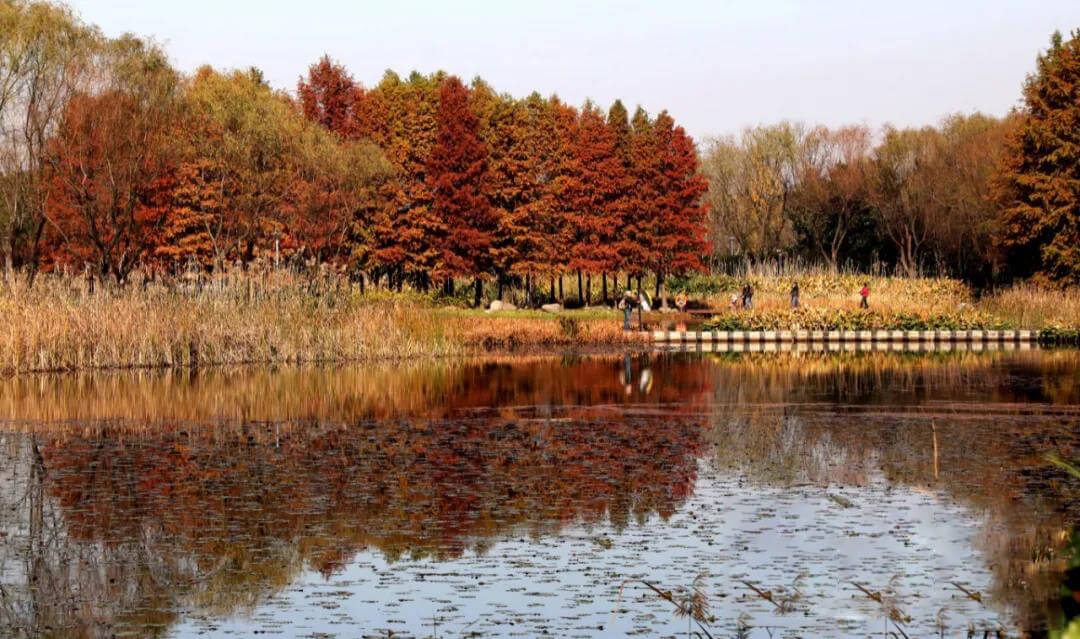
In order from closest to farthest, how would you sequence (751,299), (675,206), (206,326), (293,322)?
(206,326) < (293,322) < (751,299) < (675,206)

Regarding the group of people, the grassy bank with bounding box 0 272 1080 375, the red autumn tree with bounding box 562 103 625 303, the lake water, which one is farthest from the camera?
the red autumn tree with bounding box 562 103 625 303

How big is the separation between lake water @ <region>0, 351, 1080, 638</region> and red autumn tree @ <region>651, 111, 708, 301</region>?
129ft

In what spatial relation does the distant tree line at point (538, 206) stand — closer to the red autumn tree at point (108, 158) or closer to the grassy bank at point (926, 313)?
the grassy bank at point (926, 313)

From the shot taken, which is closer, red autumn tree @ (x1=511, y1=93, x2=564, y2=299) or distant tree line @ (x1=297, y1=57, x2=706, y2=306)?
distant tree line @ (x1=297, y1=57, x2=706, y2=306)

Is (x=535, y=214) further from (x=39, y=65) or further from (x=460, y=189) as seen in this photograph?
(x=39, y=65)

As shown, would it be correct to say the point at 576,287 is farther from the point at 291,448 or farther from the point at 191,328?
the point at 291,448

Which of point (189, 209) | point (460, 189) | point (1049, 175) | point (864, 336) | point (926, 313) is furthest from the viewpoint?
point (460, 189)

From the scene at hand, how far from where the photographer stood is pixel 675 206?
70.2 metres

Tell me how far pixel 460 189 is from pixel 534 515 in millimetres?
54192

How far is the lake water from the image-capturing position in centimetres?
1116

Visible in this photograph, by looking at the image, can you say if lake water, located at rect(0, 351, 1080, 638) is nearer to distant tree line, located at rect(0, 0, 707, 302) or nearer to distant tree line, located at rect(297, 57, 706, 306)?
distant tree line, located at rect(0, 0, 707, 302)

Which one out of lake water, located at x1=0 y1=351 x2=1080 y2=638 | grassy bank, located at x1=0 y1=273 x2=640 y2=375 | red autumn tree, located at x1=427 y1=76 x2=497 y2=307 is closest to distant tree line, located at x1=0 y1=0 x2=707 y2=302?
red autumn tree, located at x1=427 y1=76 x2=497 y2=307

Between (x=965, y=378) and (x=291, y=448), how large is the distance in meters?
20.2

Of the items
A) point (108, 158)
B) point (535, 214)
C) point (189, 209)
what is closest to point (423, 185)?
point (535, 214)
